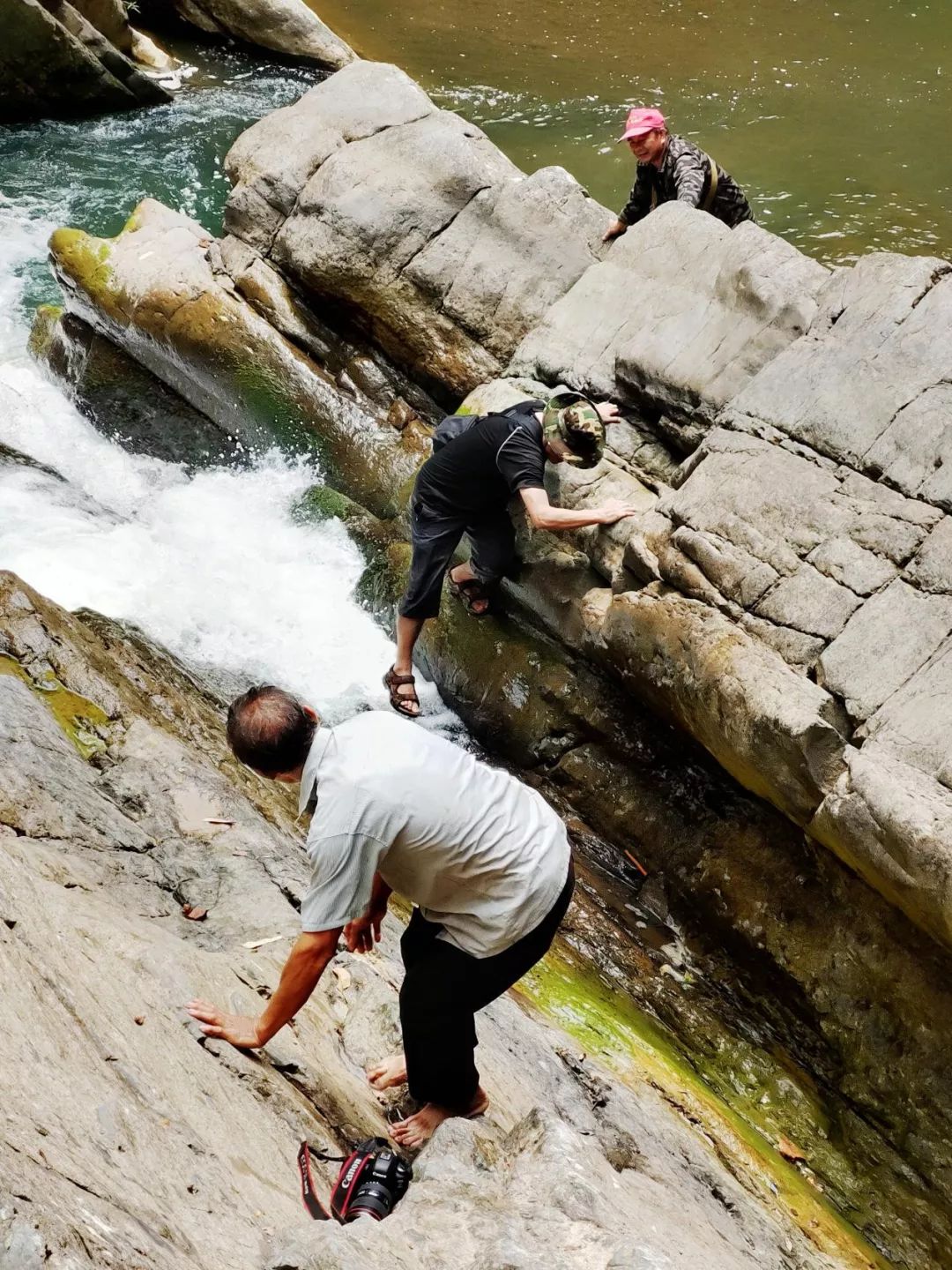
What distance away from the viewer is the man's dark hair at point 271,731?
285 centimetres

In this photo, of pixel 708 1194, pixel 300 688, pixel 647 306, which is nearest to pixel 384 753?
pixel 708 1194

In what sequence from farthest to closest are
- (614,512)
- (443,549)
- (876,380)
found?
1. (443,549)
2. (614,512)
3. (876,380)

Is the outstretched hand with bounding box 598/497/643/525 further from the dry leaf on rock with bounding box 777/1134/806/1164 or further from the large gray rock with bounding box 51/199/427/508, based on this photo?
the dry leaf on rock with bounding box 777/1134/806/1164

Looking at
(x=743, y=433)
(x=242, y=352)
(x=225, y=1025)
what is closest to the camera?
(x=225, y=1025)

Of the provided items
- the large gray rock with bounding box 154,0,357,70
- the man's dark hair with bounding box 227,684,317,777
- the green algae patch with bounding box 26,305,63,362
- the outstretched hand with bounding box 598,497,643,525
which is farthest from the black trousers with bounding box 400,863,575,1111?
the large gray rock with bounding box 154,0,357,70

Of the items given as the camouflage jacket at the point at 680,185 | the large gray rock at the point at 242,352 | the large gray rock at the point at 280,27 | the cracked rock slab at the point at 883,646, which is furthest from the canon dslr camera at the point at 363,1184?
the large gray rock at the point at 280,27

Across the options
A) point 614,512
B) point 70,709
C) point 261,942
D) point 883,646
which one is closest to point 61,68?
point 614,512

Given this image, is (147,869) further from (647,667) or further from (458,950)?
(647,667)

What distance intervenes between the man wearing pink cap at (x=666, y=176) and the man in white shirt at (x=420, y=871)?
616cm

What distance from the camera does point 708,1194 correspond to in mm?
3982

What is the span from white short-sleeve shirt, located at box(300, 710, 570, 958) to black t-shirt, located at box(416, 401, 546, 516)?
3497 mm

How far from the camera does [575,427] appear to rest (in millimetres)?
6328

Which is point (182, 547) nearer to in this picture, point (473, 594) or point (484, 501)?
point (473, 594)

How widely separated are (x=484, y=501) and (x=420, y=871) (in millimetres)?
4055
